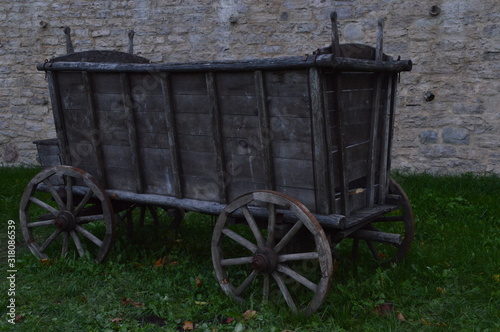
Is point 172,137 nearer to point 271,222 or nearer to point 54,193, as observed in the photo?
point 271,222

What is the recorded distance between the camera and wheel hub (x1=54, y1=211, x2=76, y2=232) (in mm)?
4527

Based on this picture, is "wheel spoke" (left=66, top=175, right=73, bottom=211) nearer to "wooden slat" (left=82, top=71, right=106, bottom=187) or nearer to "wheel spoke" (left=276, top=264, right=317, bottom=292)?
"wooden slat" (left=82, top=71, right=106, bottom=187)

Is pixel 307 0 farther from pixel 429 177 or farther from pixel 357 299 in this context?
pixel 357 299

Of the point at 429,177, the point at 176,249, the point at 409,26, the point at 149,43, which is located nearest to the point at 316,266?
the point at 176,249

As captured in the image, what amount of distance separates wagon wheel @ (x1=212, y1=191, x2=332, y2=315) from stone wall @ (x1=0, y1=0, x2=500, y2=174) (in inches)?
143

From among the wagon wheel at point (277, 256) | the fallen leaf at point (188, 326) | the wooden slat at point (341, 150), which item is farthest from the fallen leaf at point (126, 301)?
the wooden slat at point (341, 150)

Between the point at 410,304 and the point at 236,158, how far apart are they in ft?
4.60

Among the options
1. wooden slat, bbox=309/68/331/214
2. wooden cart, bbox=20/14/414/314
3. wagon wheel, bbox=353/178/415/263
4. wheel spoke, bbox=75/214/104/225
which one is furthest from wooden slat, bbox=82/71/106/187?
wagon wheel, bbox=353/178/415/263

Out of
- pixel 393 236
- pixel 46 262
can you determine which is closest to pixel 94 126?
pixel 46 262

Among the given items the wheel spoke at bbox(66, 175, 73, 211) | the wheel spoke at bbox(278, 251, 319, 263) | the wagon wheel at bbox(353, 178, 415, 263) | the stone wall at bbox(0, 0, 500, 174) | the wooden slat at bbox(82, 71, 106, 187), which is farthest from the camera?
the stone wall at bbox(0, 0, 500, 174)

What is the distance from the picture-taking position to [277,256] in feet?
11.9

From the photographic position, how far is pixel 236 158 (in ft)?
12.5

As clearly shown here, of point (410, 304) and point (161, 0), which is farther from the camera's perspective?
point (161, 0)

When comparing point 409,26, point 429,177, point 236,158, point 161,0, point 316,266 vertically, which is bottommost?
point 429,177
